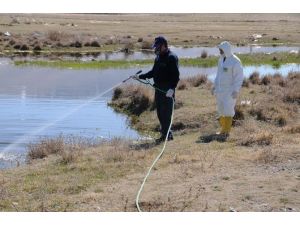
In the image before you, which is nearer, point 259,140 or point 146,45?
point 259,140

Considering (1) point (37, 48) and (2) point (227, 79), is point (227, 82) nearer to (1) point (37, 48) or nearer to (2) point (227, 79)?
(2) point (227, 79)

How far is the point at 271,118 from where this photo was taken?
14.0 meters

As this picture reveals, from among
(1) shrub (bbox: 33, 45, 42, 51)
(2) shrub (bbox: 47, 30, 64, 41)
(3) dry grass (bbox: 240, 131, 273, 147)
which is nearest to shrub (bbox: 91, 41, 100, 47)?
(2) shrub (bbox: 47, 30, 64, 41)

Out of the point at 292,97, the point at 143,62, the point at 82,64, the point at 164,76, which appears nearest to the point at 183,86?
the point at 292,97

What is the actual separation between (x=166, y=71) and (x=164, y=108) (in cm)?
79

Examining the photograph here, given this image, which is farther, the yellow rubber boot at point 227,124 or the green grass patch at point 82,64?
the green grass patch at point 82,64

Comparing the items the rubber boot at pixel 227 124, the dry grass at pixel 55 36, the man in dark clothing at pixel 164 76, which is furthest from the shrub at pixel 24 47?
the man in dark clothing at pixel 164 76

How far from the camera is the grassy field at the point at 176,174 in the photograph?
21.3 ft

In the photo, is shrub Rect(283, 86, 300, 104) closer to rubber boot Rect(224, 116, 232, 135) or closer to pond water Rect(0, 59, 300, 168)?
pond water Rect(0, 59, 300, 168)

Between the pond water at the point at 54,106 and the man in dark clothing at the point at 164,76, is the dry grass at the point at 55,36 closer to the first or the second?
the pond water at the point at 54,106

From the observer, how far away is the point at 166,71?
35.4ft

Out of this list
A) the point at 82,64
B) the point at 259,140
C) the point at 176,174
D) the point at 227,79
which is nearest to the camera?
the point at 176,174

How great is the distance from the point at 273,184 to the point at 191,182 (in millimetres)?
1034

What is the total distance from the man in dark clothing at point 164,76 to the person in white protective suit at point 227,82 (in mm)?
1150
